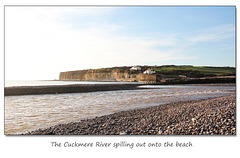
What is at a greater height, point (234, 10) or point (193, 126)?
point (234, 10)

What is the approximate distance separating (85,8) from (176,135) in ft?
25.6

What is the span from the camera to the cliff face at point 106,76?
328 feet

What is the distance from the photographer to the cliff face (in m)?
100

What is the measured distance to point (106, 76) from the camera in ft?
430
